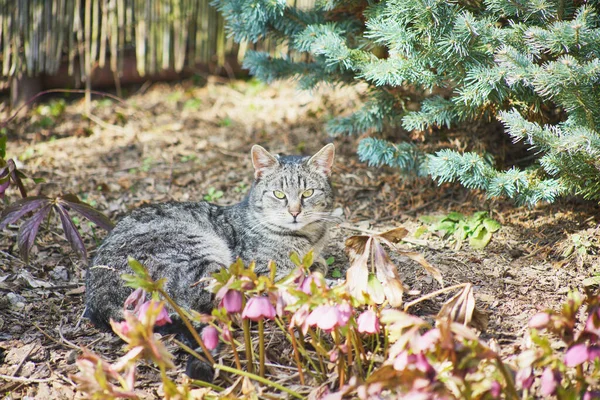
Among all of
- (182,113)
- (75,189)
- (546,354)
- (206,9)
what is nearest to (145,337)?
(546,354)

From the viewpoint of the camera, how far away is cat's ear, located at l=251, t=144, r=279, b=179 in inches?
154

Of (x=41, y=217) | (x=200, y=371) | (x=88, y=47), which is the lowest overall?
(x=200, y=371)

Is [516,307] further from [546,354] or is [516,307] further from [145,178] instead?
[145,178]

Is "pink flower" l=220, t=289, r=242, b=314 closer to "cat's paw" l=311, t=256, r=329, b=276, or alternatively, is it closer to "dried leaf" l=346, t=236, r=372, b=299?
"dried leaf" l=346, t=236, r=372, b=299

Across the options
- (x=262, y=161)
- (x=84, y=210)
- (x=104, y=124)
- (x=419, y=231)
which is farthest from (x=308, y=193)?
(x=104, y=124)

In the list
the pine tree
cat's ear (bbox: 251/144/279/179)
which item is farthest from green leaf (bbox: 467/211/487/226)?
cat's ear (bbox: 251/144/279/179)

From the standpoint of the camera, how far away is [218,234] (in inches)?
152

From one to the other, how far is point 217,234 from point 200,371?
1.40m

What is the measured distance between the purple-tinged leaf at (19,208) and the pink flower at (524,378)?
2853 millimetres

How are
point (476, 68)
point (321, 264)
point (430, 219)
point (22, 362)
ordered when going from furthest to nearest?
point (430, 219) < point (321, 264) < point (476, 68) < point (22, 362)

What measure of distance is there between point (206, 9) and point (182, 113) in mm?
1238

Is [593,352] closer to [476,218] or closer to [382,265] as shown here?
[382,265]

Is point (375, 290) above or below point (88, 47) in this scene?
below

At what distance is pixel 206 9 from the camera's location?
664 centimetres
